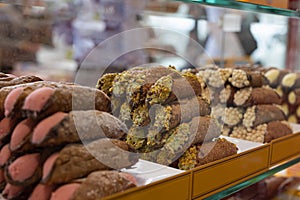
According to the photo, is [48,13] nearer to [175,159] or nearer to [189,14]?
[189,14]

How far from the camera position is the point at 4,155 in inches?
26.0

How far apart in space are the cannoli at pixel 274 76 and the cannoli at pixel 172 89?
0.66 m

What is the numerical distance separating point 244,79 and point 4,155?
2.57 ft

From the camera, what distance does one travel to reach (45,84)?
2.27ft

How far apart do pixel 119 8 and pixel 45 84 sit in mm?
1918

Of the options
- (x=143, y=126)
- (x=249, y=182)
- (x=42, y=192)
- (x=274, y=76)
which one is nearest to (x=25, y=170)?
(x=42, y=192)

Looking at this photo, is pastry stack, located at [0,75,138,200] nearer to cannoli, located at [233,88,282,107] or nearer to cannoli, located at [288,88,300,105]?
cannoli, located at [233,88,282,107]

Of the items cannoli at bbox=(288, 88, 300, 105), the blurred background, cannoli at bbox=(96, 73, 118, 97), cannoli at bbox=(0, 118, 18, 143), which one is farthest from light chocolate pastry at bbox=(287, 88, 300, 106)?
cannoli at bbox=(0, 118, 18, 143)

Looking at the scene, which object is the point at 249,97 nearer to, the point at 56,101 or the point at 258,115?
the point at 258,115

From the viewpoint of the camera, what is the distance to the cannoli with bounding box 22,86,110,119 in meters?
0.61

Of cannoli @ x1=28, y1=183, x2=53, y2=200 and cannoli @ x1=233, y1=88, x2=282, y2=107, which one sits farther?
cannoli @ x1=233, y1=88, x2=282, y2=107

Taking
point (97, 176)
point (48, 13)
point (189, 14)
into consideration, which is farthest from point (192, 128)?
point (48, 13)

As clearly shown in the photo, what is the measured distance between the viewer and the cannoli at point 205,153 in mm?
838

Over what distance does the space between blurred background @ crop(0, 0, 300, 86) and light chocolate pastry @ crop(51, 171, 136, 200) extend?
483 millimetres
